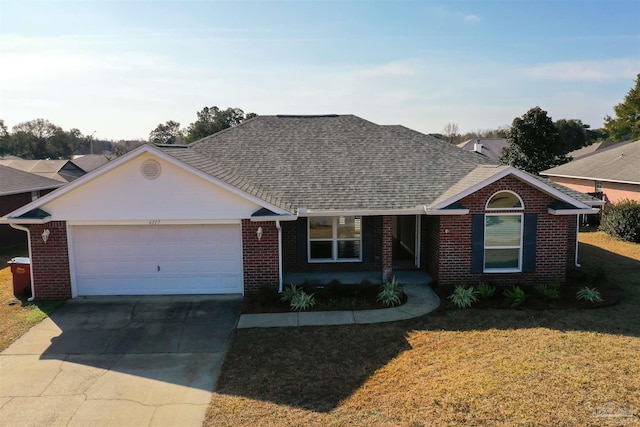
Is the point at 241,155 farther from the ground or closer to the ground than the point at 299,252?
farther from the ground

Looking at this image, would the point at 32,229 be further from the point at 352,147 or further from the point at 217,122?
the point at 217,122

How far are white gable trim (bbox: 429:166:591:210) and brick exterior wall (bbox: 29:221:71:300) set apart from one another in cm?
1049

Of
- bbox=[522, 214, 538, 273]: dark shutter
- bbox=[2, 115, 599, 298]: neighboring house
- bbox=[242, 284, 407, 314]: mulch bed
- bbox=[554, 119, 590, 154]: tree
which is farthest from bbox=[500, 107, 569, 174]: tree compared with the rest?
bbox=[554, 119, 590, 154]: tree

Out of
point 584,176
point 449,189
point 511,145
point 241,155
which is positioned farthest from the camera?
point 511,145

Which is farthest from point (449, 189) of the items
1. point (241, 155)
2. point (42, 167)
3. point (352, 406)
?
point (42, 167)

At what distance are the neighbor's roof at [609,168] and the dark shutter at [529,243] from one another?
49.8 ft

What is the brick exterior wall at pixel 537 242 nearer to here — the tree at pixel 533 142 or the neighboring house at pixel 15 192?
the neighboring house at pixel 15 192

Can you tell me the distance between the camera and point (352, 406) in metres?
7.14

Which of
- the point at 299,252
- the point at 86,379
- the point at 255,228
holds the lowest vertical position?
the point at 86,379

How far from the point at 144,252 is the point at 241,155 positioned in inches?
219

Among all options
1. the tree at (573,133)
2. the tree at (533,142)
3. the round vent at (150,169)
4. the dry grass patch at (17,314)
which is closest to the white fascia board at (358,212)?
the round vent at (150,169)

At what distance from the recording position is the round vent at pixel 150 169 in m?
12.1

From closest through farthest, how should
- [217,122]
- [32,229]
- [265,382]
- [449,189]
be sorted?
[265,382] → [32,229] → [449,189] → [217,122]

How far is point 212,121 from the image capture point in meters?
64.5
